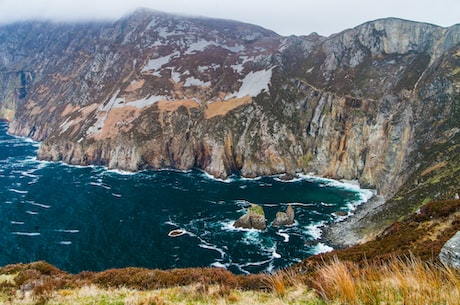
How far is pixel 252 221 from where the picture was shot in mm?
71375

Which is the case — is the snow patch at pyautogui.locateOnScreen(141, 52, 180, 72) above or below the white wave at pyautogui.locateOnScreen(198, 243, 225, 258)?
above

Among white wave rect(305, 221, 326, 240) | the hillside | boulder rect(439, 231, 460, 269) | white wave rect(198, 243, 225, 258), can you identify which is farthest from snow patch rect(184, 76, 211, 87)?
boulder rect(439, 231, 460, 269)

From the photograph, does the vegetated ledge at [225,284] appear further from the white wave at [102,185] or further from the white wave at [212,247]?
the white wave at [102,185]

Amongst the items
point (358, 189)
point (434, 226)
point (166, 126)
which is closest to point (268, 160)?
point (358, 189)

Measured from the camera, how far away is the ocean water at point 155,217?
193 ft

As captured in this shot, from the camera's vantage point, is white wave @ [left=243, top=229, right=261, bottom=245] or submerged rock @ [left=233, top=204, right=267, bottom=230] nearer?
white wave @ [left=243, top=229, right=261, bottom=245]

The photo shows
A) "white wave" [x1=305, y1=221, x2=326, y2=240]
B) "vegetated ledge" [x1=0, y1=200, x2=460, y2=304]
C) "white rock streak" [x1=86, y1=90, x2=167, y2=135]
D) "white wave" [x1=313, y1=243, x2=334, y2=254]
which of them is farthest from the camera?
"white rock streak" [x1=86, y1=90, x2=167, y2=135]

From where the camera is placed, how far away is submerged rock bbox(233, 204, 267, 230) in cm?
7077

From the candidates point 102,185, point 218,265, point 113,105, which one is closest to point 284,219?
point 218,265

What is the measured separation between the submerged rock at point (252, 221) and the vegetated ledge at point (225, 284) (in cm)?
4317

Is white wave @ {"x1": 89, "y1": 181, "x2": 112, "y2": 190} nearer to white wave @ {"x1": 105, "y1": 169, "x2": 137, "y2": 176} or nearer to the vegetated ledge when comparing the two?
white wave @ {"x1": 105, "y1": 169, "x2": 137, "y2": 176}

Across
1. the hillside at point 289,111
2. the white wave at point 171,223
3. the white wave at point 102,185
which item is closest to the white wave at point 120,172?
the hillside at point 289,111

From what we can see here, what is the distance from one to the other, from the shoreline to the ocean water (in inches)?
73.7

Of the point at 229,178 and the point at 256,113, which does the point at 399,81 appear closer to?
the point at 256,113
